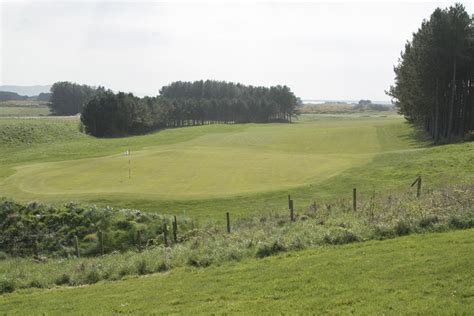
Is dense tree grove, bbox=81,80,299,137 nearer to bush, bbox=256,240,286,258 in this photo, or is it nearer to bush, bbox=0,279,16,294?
bush, bbox=0,279,16,294

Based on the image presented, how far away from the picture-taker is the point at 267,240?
1622cm

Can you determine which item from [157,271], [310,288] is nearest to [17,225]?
[157,271]

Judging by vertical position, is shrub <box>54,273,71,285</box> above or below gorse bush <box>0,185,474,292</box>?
below

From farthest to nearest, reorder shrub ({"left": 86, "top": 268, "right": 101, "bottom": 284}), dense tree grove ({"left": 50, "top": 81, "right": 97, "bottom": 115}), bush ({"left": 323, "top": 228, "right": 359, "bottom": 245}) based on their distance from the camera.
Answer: dense tree grove ({"left": 50, "top": 81, "right": 97, "bottom": 115}) < bush ({"left": 323, "top": 228, "right": 359, "bottom": 245}) < shrub ({"left": 86, "top": 268, "right": 101, "bottom": 284})

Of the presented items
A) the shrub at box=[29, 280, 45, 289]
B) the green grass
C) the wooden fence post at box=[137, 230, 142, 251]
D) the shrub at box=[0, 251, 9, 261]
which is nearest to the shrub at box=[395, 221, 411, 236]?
the green grass

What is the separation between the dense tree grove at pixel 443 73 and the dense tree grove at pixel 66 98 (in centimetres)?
14961

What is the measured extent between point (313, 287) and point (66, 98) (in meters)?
196

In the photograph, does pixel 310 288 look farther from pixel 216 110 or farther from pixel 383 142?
pixel 216 110

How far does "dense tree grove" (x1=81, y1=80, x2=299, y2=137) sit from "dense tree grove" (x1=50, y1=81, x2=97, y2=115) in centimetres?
5076

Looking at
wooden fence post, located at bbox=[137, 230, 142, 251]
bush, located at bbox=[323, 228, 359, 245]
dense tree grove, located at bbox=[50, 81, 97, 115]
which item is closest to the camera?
bush, located at bbox=[323, 228, 359, 245]

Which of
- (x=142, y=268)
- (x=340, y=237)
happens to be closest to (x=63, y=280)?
(x=142, y=268)

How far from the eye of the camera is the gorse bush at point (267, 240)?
15328 millimetres

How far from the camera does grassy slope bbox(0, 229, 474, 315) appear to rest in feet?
30.9

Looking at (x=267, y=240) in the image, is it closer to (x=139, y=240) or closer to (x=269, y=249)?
(x=269, y=249)
